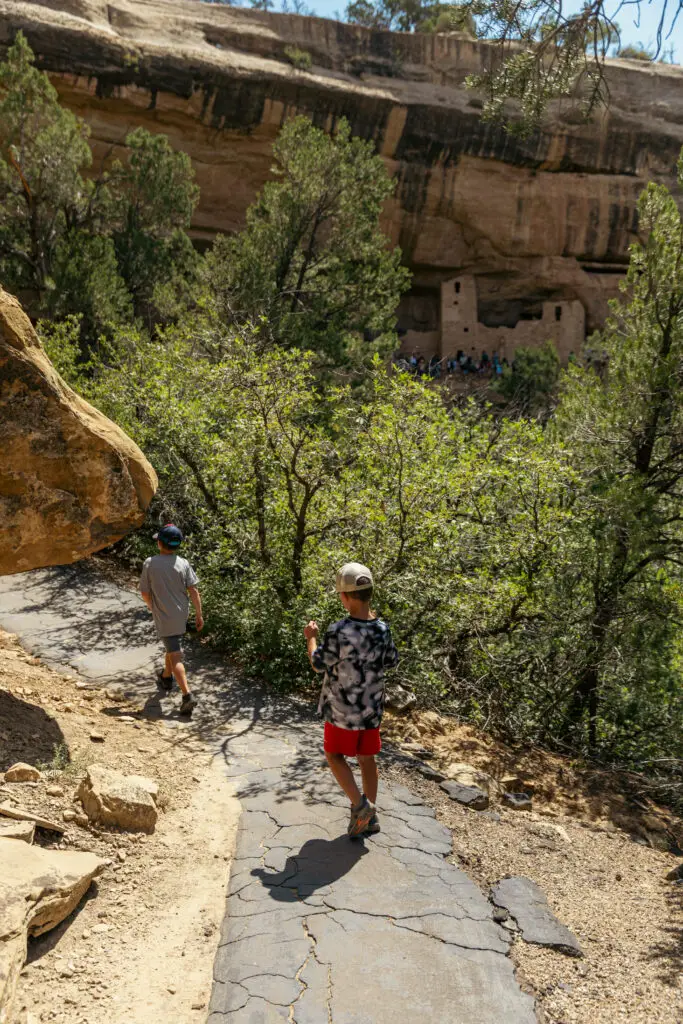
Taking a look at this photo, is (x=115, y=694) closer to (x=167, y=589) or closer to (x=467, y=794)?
(x=167, y=589)

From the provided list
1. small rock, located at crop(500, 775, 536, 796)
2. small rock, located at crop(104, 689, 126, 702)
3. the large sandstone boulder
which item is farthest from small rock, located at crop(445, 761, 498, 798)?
the large sandstone boulder

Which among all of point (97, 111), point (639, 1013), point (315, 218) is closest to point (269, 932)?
point (639, 1013)

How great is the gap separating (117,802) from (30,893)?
872mm

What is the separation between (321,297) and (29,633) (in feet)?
34.4

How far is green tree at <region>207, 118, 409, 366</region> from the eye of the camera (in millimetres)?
14880

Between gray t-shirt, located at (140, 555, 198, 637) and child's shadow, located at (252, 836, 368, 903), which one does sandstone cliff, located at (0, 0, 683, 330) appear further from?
child's shadow, located at (252, 836, 368, 903)

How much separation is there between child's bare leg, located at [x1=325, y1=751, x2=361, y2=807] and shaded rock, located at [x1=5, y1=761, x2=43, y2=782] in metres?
1.38

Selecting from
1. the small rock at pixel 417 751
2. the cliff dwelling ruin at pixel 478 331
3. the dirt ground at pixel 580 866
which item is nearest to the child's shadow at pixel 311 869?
the dirt ground at pixel 580 866

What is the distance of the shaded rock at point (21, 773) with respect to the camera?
3551 millimetres

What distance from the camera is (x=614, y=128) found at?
1033 inches

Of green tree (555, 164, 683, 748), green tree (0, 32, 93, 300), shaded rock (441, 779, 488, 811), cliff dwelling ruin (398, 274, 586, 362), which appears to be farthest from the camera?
cliff dwelling ruin (398, 274, 586, 362)

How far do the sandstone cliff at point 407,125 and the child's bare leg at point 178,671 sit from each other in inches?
845

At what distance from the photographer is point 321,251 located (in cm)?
1603

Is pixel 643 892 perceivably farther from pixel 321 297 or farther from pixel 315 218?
pixel 315 218
